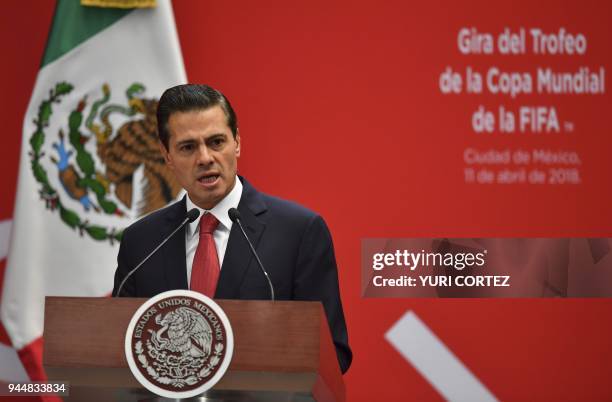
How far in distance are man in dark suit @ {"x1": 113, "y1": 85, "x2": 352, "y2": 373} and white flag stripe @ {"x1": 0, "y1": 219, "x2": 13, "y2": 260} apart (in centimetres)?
172

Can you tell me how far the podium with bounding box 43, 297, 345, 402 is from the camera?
1.93 meters

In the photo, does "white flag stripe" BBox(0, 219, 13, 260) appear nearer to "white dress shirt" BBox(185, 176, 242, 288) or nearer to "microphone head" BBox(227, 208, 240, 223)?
"white dress shirt" BBox(185, 176, 242, 288)

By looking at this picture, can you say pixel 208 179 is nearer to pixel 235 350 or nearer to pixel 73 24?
pixel 235 350

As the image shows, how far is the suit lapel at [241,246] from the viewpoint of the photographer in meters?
2.50

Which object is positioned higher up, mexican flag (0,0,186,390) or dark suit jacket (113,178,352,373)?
mexican flag (0,0,186,390)

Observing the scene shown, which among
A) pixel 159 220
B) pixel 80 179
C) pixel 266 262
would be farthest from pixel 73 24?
pixel 266 262

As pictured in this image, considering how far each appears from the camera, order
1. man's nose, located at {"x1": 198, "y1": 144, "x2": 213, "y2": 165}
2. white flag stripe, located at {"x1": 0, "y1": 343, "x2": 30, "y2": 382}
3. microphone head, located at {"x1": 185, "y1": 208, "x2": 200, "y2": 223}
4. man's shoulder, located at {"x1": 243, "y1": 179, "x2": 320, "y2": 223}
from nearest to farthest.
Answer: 1. microphone head, located at {"x1": 185, "y1": 208, "x2": 200, "y2": 223}
2. man's nose, located at {"x1": 198, "y1": 144, "x2": 213, "y2": 165}
3. man's shoulder, located at {"x1": 243, "y1": 179, "x2": 320, "y2": 223}
4. white flag stripe, located at {"x1": 0, "y1": 343, "x2": 30, "y2": 382}

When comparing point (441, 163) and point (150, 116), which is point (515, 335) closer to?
point (441, 163)

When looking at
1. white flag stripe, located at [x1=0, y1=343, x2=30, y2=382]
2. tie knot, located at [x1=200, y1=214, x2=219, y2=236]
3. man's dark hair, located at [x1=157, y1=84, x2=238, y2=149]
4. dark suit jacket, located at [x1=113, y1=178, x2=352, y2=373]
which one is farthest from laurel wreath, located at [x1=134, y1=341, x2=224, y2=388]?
white flag stripe, located at [x1=0, y1=343, x2=30, y2=382]

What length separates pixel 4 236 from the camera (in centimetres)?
421

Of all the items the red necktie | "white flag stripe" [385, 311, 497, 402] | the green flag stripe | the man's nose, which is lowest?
"white flag stripe" [385, 311, 497, 402]

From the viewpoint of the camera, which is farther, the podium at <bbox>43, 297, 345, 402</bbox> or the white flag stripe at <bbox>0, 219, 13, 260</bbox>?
the white flag stripe at <bbox>0, 219, 13, 260</bbox>

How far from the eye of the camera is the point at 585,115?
13.5ft

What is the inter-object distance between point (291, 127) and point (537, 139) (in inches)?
42.1
